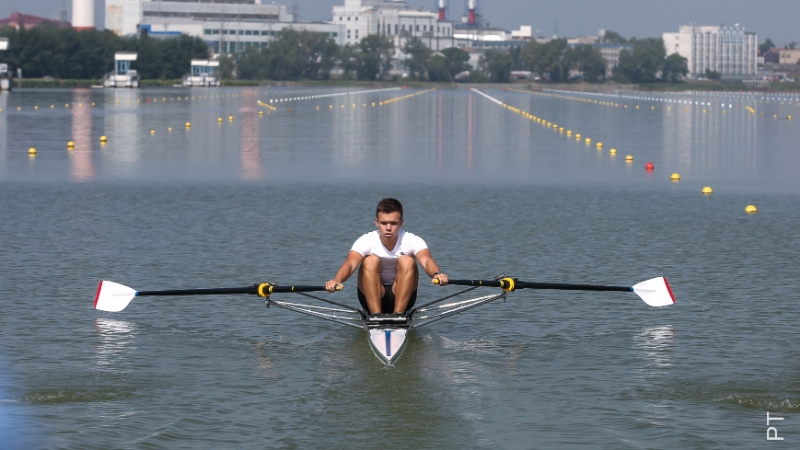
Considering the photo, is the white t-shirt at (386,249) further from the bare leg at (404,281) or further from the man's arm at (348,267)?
the bare leg at (404,281)

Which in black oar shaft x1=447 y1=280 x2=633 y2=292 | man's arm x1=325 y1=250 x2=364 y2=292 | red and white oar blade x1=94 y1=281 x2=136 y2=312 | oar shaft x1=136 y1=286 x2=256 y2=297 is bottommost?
red and white oar blade x1=94 y1=281 x2=136 y2=312

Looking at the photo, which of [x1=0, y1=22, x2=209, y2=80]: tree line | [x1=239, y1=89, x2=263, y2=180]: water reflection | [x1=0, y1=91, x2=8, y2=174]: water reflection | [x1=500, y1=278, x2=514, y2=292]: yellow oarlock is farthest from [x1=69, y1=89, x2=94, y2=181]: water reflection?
[x1=0, y1=22, x2=209, y2=80]: tree line

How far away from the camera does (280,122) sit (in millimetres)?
57125

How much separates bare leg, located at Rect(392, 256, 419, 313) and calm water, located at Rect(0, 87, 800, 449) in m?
0.47

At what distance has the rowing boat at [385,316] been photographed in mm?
11039

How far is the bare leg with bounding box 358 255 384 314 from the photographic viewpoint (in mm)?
11523

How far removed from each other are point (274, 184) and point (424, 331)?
1465cm

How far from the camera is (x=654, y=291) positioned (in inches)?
509

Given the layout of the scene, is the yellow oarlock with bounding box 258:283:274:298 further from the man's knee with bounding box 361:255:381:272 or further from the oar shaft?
the man's knee with bounding box 361:255:381:272

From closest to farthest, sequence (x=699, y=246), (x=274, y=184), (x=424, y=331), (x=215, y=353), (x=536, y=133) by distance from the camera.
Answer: (x=215, y=353)
(x=424, y=331)
(x=699, y=246)
(x=274, y=184)
(x=536, y=133)

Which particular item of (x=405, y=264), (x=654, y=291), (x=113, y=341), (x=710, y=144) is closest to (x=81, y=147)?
(x=710, y=144)

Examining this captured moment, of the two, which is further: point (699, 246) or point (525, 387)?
point (699, 246)

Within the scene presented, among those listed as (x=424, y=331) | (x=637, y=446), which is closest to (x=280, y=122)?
(x=424, y=331)

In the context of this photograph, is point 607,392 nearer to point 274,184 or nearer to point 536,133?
point 274,184
